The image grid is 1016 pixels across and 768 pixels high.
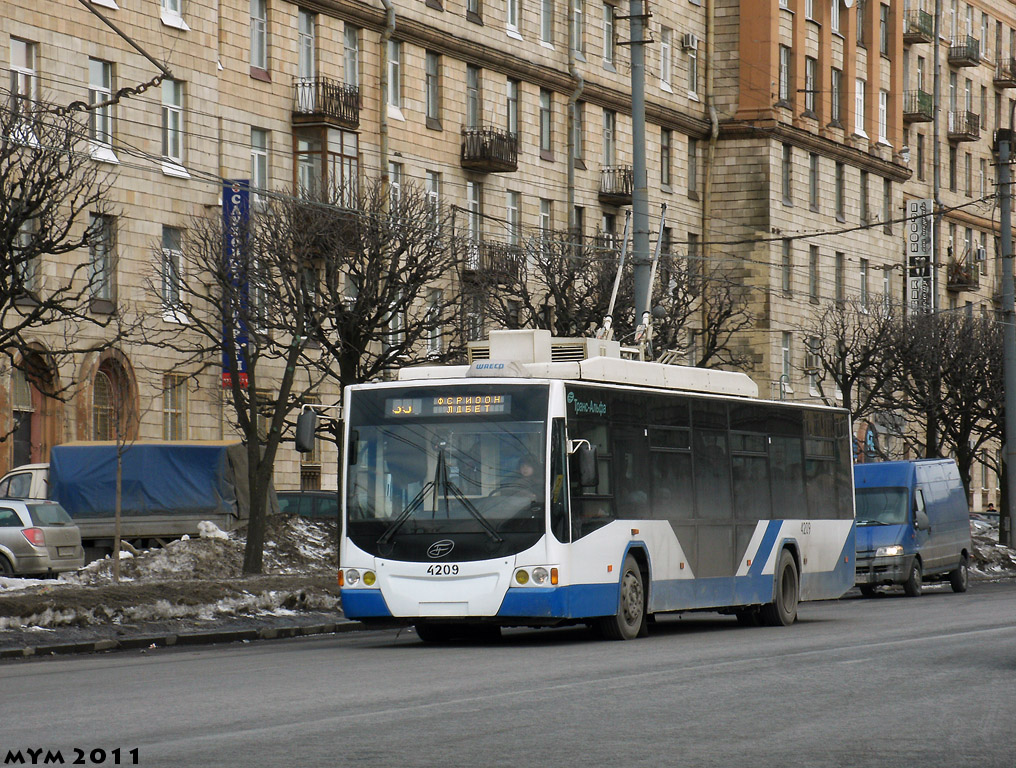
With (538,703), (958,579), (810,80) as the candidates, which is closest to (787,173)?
(810,80)

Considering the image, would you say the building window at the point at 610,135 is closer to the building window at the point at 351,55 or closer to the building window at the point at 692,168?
the building window at the point at 692,168

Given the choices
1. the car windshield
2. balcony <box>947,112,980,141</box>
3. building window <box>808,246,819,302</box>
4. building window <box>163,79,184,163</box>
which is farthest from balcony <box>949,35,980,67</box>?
the car windshield

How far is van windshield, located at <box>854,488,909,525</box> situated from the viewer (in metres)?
34.4

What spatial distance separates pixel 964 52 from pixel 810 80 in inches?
592

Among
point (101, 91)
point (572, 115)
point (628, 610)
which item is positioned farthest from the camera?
point (572, 115)

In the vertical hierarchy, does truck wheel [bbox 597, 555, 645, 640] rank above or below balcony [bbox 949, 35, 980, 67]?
below

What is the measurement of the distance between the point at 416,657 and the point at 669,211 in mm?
46988

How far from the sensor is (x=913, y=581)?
33969 millimetres

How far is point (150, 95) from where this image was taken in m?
40.9

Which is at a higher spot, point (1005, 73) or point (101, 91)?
point (1005, 73)

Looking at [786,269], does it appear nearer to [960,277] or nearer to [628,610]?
[960,277]

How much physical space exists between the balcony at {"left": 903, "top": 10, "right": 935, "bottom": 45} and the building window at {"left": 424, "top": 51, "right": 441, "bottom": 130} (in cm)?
3198

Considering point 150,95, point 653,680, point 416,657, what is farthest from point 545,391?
point 150,95

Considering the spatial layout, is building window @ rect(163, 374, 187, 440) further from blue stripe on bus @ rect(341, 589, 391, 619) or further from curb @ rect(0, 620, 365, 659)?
blue stripe on bus @ rect(341, 589, 391, 619)
